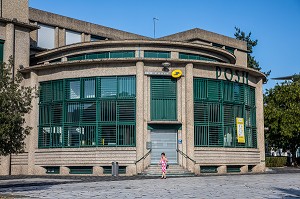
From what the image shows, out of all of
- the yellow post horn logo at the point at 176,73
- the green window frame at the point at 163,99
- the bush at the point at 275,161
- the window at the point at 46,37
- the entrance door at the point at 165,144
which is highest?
the window at the point at 46,37

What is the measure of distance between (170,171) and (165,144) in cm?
216

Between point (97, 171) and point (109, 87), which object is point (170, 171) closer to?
point (97, 171)

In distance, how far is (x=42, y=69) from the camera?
34.2 meters

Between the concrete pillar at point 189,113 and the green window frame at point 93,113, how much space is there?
3.58 m

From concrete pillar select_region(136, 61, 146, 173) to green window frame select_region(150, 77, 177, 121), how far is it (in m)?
0.91

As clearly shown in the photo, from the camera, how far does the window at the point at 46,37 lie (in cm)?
4156

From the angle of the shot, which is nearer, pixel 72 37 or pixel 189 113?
pixel 189 113

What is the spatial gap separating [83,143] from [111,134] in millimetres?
2057

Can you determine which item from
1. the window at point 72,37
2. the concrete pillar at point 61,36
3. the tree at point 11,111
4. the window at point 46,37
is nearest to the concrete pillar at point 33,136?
the window at point 46,37

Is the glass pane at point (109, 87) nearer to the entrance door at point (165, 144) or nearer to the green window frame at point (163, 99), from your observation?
the green window frame at point (163, 99)

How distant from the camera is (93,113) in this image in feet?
106

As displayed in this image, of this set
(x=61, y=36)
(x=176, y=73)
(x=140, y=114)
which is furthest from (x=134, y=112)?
(x=61, y=36)

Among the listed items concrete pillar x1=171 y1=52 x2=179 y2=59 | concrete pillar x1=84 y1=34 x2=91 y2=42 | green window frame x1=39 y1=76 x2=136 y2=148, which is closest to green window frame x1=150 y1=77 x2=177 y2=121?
green window frame x1=39 y1=76 x2=136 y2=148

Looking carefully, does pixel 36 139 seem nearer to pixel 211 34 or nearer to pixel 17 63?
pixel 17 63
